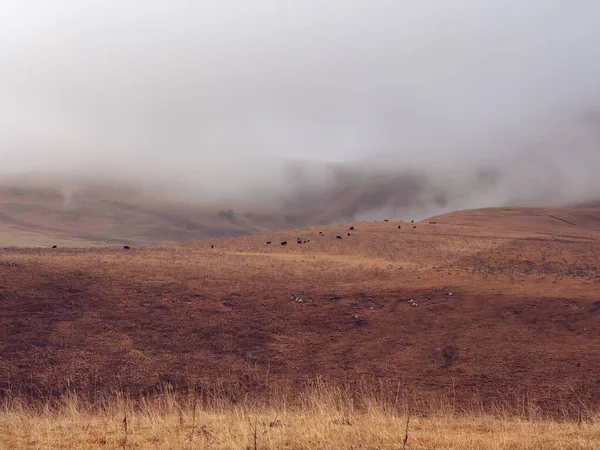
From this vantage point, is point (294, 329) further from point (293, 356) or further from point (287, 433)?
point (287, 433)

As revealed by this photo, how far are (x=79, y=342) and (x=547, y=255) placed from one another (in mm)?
28108

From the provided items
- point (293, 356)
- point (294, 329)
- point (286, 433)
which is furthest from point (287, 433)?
point (294, 329)

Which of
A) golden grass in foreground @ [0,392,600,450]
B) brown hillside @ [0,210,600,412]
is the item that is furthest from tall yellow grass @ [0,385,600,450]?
brown hillside @ [0,210,600,412]

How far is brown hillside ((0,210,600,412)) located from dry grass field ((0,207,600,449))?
6 centimetres

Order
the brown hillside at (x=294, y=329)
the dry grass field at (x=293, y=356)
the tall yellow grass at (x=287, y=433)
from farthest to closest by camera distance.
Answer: the brown hillside at (x=294, y=329) → the dry grass field at (x=293, y=356) → the tall yellow grass at (x=287, y=433)

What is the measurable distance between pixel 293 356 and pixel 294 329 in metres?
1.85

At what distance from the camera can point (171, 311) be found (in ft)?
57.8

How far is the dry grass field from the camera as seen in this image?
307 inches

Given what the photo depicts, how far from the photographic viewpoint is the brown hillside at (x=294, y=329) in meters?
13.0

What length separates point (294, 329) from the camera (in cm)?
1664

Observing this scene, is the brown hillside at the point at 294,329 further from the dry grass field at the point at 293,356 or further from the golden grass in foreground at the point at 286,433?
the golden grass in foreground at the point at 286,433

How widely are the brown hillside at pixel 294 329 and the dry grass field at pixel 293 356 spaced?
0.06m

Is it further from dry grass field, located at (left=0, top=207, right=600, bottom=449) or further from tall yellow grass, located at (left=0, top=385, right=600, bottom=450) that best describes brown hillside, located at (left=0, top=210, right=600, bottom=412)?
tall yellow grass, located at (left=0, top=385, right=600, bottom=450)

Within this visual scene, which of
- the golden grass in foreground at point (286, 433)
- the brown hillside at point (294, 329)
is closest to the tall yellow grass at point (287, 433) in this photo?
the golden grass in foreground at point (286, 433)
